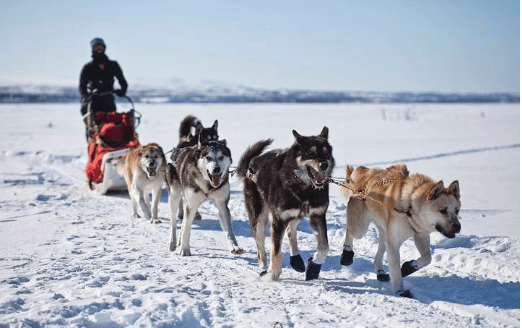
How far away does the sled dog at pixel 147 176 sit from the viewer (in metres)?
6.59

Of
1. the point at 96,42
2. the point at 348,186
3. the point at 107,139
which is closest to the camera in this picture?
the point at 348,186

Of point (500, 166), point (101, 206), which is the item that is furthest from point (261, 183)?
point (500, 166)

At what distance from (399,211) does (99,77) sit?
6497 millimetres

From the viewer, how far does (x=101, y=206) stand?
24.3 feet

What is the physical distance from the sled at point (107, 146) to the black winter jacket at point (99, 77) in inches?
16.3

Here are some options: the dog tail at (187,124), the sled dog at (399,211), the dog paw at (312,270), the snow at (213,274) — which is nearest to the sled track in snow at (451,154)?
the snow at (213,274)

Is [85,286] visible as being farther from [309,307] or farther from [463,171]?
[463,171]

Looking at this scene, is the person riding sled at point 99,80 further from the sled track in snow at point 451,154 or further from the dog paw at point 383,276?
the dog paw at point 383,276

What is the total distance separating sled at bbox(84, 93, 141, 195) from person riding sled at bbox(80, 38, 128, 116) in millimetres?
261

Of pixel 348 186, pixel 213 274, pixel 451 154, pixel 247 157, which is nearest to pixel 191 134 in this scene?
pixel 247 157

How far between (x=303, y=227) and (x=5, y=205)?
427 centimetres

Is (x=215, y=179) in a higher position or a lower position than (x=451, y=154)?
higher

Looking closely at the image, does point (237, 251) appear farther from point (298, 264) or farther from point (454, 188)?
point (454, 188)

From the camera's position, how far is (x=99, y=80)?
883 cm
